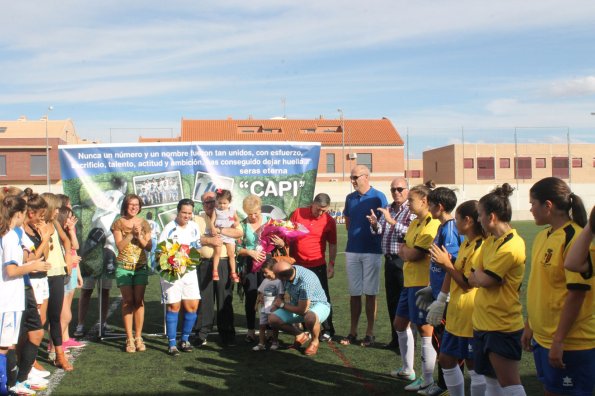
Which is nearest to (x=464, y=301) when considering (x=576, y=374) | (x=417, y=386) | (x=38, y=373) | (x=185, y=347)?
(x=576, y=374)

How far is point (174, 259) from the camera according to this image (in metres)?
7.39

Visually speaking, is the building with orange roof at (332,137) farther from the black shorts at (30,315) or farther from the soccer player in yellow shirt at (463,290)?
the soccer player in yellow shirt at (463,290)

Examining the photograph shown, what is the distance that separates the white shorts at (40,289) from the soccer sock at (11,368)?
741mm

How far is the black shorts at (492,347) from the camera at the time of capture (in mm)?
4113

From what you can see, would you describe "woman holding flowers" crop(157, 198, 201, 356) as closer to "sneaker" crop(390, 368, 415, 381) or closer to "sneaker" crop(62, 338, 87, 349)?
"sneaker" crop(62, 338, 87, 349)

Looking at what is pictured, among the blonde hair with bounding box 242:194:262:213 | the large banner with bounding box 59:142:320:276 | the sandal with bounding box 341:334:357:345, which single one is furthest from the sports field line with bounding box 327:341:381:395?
the large banner with bounding box 59:142:320:276

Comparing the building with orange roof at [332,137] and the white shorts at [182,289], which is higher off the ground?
the building with orange roof at [332,137]

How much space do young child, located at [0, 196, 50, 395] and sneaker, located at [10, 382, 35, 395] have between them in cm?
37

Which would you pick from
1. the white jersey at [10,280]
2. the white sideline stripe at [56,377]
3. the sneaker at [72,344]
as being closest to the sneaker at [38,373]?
the white sideline stripe at [56,377]

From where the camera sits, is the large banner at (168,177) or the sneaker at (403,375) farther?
the large banner at (168,177)

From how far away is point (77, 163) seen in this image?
852 cm

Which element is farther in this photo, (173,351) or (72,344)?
(72,344)

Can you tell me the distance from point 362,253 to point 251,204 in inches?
61.1

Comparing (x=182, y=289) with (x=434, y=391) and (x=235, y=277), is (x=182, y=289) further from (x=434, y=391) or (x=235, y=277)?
(x=434, y=391)
